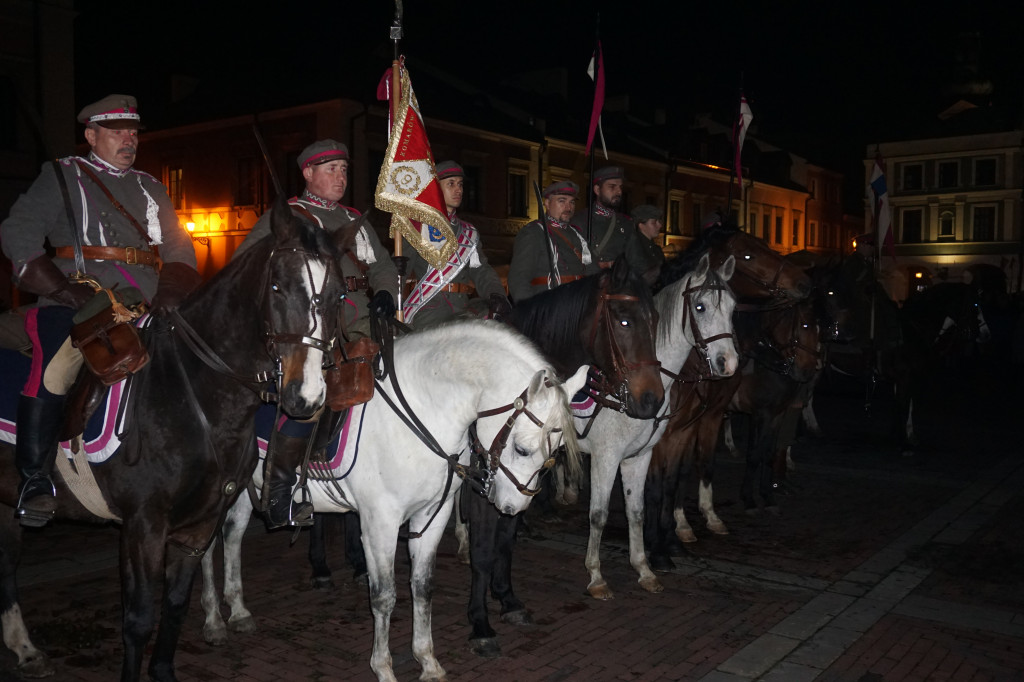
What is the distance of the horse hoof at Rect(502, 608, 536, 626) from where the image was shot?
5.24 meters

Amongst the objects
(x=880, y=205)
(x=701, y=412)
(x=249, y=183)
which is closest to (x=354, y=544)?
(x=701, y=412)

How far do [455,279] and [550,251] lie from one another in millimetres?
870

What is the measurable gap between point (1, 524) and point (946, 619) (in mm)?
6024

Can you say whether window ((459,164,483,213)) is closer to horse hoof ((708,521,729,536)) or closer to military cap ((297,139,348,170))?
horse hoof ((708,521,729,536))

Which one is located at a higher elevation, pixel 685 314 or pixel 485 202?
pixel 485 202

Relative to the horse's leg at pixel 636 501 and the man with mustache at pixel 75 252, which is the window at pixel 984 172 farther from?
the man with mustache at pixel 75 252

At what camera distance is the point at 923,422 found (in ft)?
49.4

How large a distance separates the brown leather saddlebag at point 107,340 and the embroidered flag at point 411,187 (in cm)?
200

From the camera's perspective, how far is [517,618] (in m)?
5.25

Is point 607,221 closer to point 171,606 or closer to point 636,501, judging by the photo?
point 636,501

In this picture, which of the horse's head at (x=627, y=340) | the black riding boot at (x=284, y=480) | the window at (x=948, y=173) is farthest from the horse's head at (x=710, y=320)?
the window at (x=948, y=173)

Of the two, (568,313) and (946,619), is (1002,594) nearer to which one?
(946,619)

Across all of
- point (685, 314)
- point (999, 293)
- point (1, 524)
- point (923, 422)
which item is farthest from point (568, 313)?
point (999, 293)

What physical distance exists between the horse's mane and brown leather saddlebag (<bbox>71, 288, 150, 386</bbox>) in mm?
4133
